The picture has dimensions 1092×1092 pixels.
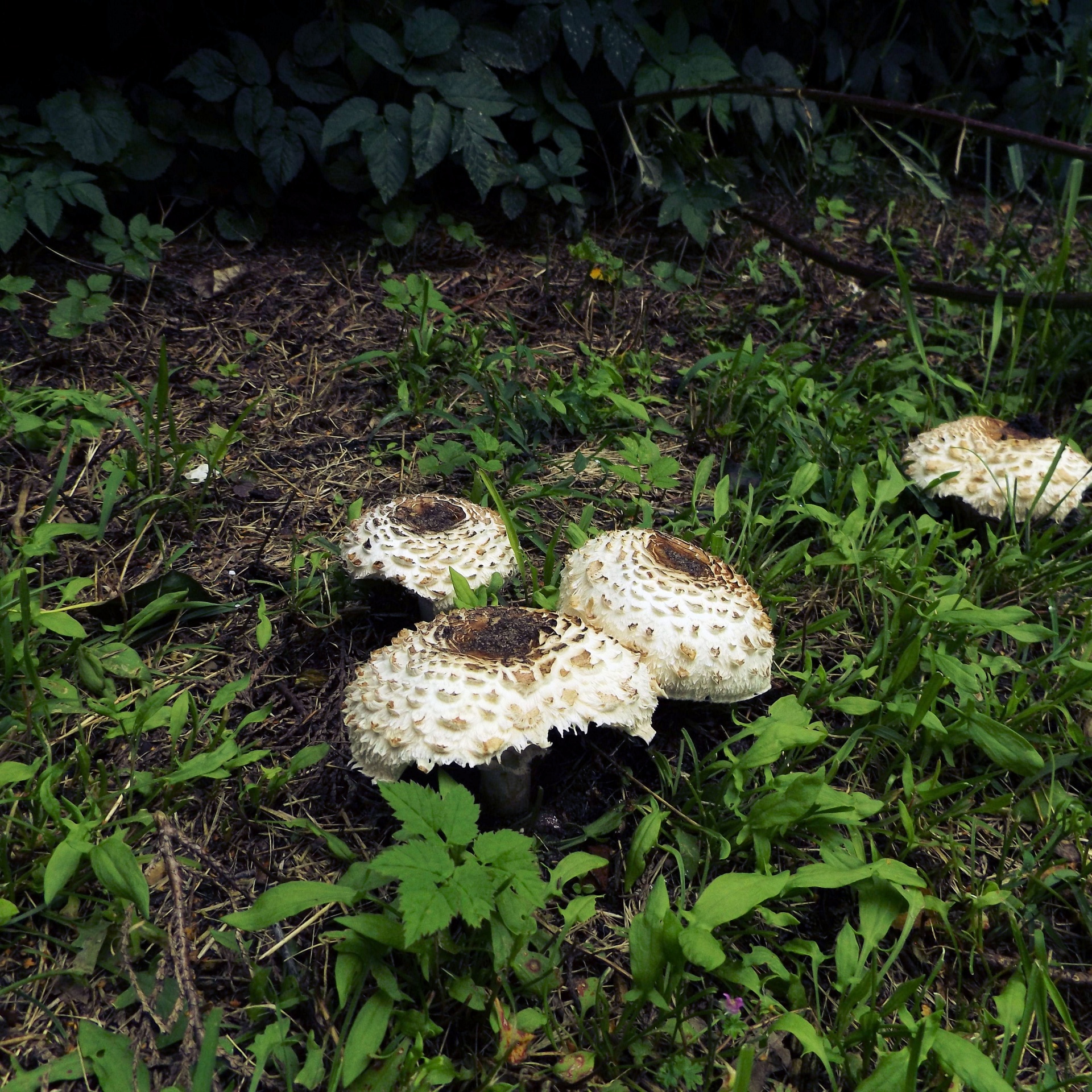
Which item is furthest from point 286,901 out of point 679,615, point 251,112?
point 251,112

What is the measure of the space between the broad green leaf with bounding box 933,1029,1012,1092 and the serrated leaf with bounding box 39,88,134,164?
4.43 meters

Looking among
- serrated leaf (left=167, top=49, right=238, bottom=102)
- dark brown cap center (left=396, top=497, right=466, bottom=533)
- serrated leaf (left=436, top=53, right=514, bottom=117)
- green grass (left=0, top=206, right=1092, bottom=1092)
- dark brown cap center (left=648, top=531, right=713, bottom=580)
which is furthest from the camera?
serrated leaf (left=436, top=53, right=514, bottom=117)

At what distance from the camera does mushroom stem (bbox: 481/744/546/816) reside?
6.96 feet

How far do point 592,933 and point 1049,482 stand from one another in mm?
2413

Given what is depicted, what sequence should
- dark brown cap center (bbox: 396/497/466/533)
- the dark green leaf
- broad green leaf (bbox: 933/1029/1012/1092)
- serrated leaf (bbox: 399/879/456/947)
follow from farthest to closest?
the dark green leaf < dark brown cap center (bbox: 396/497/466/533) < broad green leaf (bbox: 933/1029/1012/1092) < serrated leaf (bbox: 399/879/456/947)

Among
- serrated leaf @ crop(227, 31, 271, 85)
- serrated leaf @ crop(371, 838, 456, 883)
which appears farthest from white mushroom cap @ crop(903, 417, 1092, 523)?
serrated leaf @ crop(227, 31, 271, 85)

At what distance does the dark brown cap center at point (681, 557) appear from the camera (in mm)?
2404

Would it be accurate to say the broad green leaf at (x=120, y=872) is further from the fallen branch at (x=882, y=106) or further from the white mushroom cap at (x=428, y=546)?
the fallen branch at (x=882, y=106)

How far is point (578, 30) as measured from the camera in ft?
13.0

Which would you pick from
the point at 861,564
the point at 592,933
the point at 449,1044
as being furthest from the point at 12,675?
the point at 861,564

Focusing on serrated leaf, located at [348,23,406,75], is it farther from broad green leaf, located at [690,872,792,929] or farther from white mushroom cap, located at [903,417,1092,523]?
broad green leaf, located at [690,872,792,929]

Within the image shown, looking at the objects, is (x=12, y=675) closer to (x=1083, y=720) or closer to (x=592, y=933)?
(x=592, y=933)

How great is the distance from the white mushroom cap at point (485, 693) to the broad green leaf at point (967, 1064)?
2.89ft

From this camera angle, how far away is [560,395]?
11.6ft
